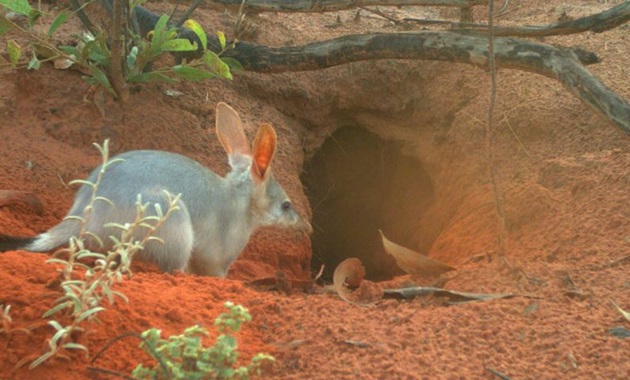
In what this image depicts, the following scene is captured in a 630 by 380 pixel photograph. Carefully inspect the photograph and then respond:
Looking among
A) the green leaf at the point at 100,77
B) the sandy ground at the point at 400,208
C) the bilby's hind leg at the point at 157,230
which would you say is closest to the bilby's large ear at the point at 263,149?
the bilby's hind leg at the point at 157,230

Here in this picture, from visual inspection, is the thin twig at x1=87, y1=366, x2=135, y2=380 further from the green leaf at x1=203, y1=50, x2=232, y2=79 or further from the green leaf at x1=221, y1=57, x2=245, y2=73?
the green leaf at x1=221, y1=57, x2=245, y2=73

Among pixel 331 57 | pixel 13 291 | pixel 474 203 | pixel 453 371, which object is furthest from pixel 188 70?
pixel 453 371

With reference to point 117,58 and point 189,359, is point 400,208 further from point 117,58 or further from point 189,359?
point 189,359

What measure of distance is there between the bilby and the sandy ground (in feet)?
1.61

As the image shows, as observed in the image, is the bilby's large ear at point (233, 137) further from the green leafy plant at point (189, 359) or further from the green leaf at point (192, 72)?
the green leafy plant at point (189, 359)

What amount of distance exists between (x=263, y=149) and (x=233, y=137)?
0.45 m

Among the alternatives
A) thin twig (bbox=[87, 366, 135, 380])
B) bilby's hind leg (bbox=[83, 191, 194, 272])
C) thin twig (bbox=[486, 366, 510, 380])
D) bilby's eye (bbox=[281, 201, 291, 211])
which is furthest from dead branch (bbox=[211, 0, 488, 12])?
thin twig (bbox=[87, 366, 135, 380])

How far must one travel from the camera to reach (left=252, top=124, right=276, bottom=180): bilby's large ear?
531 centimetres

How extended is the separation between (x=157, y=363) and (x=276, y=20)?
20.2ft

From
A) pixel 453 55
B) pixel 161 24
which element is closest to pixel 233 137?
pixel 161 24

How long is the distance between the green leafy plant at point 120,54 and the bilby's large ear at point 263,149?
81 cm

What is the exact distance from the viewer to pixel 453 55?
21.1ft

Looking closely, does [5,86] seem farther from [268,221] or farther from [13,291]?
[13,291]

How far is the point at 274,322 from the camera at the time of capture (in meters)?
3.57
